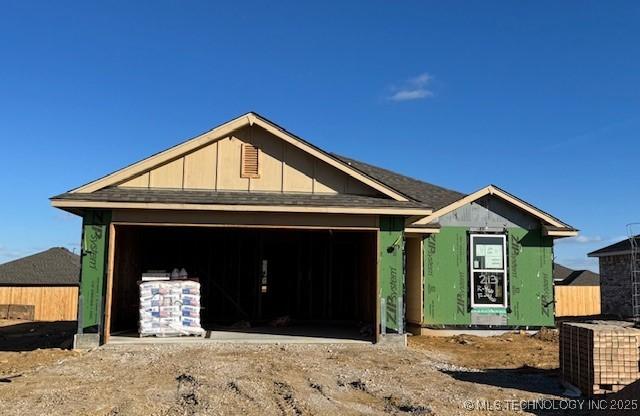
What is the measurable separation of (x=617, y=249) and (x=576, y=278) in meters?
22.3

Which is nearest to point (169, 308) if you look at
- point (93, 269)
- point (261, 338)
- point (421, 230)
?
point (93, 269)

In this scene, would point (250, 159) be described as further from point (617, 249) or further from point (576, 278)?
point (576, 278)

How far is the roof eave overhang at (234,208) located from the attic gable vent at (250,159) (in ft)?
4.85

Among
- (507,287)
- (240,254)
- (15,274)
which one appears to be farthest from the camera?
(15,274)

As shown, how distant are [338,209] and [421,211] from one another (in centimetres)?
201

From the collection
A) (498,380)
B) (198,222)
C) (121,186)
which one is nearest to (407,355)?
(498,380)

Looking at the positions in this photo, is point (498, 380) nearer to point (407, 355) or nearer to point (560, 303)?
point (407, 355)

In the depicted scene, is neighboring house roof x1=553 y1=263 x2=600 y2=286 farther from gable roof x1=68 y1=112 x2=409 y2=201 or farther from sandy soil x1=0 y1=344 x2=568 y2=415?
sandy soil x1=0 y1=344 x2=568 y2=415

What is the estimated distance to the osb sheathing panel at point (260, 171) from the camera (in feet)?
46.4

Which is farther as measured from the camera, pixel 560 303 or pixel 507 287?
pixel 560 303

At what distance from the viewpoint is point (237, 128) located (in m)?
14.3

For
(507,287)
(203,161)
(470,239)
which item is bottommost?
(507,287)

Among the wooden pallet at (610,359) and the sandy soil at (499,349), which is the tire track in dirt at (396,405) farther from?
the sandy soil at (499,349)

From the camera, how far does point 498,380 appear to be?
386 inches
